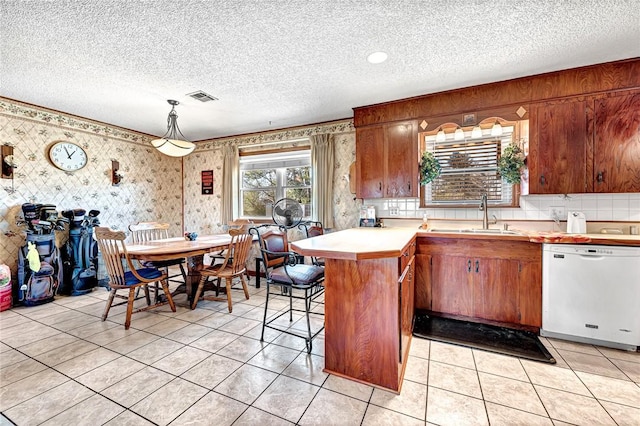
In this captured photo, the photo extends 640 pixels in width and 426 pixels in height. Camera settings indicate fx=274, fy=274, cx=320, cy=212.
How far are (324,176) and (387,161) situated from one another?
1056 millimetres

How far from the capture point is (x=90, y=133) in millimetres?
4023

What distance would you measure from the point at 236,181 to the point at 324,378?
12.2ft

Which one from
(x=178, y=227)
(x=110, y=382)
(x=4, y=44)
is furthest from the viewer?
(x=178, y=227)

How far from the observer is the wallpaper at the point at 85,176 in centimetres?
332

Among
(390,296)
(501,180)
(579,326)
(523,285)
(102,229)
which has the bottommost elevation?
(579,326)

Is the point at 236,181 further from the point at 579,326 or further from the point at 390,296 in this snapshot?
the point at 579,326

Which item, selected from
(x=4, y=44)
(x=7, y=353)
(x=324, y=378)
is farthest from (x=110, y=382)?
(x=4, y=44)

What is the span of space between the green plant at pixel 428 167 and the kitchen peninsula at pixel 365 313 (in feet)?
5.42

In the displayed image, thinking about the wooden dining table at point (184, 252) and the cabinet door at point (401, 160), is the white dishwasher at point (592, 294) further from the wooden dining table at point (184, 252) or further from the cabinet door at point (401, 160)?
the wooden dining table at point (184, 252)

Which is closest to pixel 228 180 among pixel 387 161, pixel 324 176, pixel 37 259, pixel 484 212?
pixel 324 176

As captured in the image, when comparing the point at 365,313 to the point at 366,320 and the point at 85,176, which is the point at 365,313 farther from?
the point at 85,176

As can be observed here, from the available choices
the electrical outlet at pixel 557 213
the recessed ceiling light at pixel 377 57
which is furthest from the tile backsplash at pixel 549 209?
the recessed ceiling light at pixel 377 57

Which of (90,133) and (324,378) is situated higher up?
(90,133)

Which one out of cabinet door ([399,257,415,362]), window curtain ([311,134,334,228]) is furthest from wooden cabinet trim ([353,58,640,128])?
cabinet door ([399,257,415,362])
